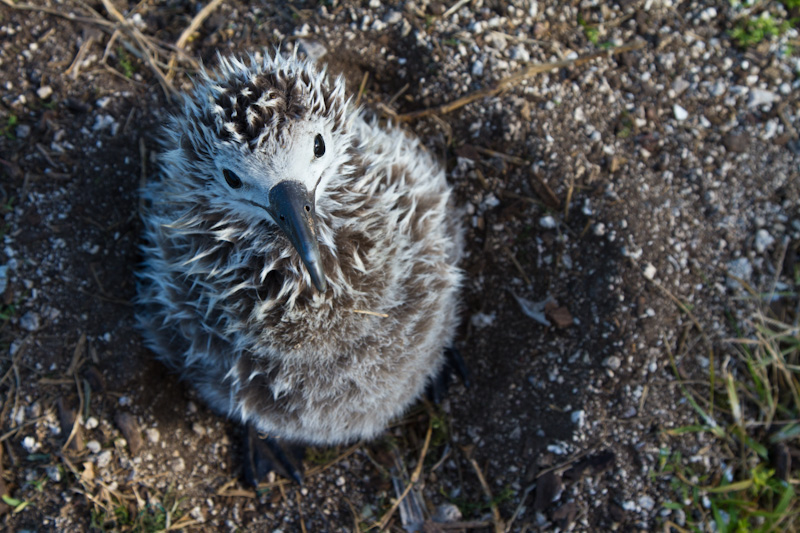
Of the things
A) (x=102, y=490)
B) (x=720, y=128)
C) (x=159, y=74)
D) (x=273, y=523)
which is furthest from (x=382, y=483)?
(x=720, y=128)

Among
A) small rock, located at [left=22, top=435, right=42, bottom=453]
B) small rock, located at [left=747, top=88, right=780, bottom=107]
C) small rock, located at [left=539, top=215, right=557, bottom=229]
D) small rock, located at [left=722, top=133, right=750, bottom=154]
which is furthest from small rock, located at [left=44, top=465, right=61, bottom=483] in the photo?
small rock, located at [left=747, top=88, right=780, bottom=107]

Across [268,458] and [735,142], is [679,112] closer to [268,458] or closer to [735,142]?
[735,142]

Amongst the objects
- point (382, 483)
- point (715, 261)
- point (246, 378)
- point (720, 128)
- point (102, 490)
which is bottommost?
point (102, 490)

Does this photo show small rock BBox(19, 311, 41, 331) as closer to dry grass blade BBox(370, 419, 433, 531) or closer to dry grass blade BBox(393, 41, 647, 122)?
dry grass blade BBox(370, 419, 433, 531)

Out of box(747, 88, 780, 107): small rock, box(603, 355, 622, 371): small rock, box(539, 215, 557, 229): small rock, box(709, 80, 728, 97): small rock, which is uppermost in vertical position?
box(747, 88, 780, 107): small rock

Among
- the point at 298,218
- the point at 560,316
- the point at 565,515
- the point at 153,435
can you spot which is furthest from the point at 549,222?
the point at 153,435

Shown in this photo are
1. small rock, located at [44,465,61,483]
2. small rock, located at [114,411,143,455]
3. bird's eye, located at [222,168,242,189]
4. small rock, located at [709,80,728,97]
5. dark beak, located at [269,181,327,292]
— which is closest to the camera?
dark beak, located at [269,181,327,292]

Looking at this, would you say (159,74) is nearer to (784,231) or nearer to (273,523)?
(273,523)
